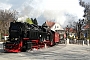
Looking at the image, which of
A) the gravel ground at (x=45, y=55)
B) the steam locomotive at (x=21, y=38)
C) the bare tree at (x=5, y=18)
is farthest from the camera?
the bare tree at (x=5, y=18)

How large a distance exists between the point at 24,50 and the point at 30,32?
99.3 inches

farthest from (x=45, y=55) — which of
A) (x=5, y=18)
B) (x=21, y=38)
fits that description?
(x=5, y=18)

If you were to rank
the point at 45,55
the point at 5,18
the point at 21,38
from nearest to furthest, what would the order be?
the point at 45,55, the point at 21,38, the point at 5,18

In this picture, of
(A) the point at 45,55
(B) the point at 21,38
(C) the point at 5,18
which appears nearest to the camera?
(A) the point at 45,55

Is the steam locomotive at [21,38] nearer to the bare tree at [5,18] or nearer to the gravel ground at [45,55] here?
the gravel ground at [45,55]

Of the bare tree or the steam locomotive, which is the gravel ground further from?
the bare tree

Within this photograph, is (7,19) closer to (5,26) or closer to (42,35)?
(5,26)

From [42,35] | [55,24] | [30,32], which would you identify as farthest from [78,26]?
[55,24]

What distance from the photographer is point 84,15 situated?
69312 millimetres

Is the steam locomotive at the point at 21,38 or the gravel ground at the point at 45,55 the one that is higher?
the steam locomotive at the point at 21,38

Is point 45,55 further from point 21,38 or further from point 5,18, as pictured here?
point 5,18

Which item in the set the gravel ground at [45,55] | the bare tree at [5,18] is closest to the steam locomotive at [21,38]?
the gravel ground at [45,55]

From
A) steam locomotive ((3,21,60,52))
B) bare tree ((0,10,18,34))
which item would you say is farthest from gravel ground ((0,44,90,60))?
bare tree ((0,10,18,34))

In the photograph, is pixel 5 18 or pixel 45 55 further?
pixel 5 18
